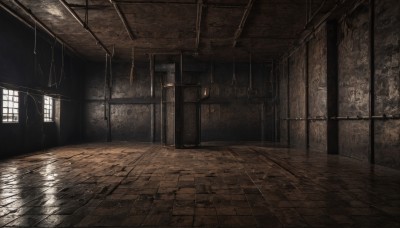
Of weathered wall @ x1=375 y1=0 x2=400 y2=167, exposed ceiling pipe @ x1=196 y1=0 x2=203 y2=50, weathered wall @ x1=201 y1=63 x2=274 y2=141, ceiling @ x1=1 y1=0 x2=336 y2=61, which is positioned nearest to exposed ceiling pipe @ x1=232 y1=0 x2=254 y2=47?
ceiling @ x1=1 y1=0 x2=336 y2=61

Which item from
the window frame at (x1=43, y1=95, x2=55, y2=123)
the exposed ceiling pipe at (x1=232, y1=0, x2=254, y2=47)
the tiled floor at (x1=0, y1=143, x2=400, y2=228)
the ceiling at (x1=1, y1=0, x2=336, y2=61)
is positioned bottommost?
the tiled floor at (x1=0, y1=143, x2=400, y2=228)

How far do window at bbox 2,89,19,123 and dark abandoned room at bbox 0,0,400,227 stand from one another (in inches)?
2.5

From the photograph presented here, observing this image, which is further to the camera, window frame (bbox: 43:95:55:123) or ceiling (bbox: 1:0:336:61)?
window frame (bbox: 43:95:55:123)

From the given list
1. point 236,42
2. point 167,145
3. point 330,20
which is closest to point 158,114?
point 167,145

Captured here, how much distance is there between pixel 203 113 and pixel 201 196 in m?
11.3

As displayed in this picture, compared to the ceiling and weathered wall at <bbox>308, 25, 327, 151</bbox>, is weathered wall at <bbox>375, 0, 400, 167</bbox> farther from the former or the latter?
weathered wall at <bbox>308, 25, 327, 151</bbox>

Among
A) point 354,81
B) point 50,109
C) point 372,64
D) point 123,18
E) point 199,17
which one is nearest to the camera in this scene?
point 372,64

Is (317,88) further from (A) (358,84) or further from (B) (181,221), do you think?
(B) (181,221)

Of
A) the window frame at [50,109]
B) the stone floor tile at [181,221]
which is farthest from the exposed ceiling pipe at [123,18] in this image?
the stone floor tile at [181,221]

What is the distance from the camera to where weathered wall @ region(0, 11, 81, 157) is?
861cm

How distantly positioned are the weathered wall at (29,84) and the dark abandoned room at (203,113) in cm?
6

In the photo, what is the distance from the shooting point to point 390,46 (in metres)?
6.09

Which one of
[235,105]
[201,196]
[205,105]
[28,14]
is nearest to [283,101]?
[235,105]

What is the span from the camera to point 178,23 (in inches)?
358
